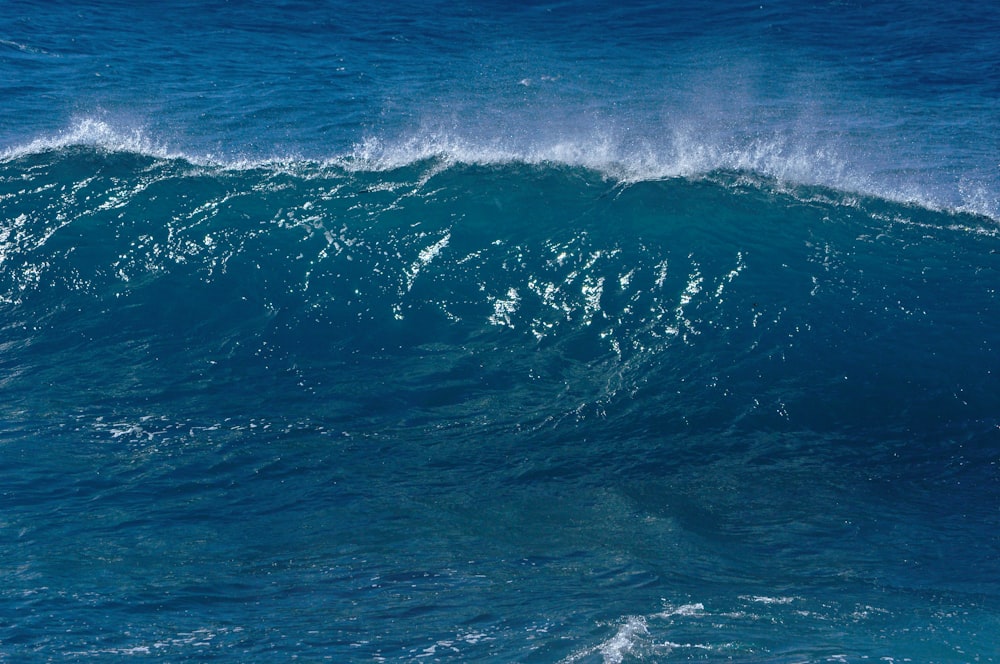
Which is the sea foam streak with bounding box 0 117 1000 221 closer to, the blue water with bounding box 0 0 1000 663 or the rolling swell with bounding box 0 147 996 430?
the blue water with bounding box 0 0 1000 663

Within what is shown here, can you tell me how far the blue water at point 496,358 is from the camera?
369 inches

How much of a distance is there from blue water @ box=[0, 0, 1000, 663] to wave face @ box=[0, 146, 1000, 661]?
5 cm

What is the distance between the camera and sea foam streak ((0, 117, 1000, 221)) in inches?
676

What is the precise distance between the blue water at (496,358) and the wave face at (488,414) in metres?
0.05

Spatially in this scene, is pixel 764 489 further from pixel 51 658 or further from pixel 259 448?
pixel 51 658

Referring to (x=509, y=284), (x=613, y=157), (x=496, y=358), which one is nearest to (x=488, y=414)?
(x=496, y=358)

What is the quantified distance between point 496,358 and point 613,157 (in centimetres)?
582

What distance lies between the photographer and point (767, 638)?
852 centimetres

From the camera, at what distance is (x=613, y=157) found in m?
17.9

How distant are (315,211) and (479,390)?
5.15 meters

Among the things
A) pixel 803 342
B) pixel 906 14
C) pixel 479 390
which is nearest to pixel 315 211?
pixel 479 390

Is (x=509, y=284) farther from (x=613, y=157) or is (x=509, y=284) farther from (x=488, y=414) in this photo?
(x=613, y=157)

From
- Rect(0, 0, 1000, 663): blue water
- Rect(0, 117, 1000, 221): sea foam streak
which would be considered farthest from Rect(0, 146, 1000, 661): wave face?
Rect(0, 117, 1000, 221): sea foam streak

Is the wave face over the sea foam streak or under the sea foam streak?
under
